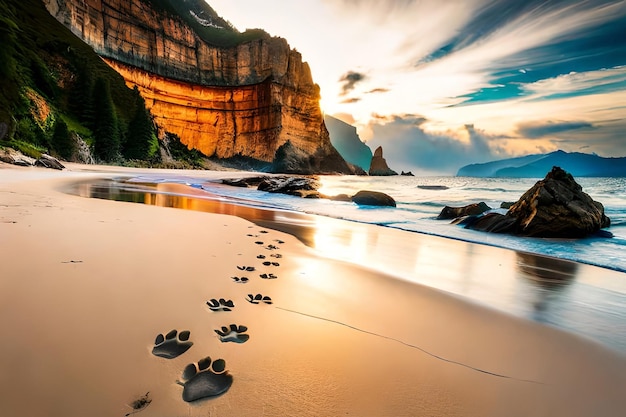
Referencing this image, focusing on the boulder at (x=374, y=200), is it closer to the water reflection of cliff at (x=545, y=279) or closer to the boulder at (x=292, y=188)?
the boulder at (x=292, y=188)

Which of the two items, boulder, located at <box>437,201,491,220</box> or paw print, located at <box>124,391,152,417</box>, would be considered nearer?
paw print, located at <box>124,391,152,417</box>

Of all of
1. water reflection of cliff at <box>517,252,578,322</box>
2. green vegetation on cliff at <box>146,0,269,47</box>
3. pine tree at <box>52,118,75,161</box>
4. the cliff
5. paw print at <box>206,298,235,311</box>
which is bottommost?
water reflection of cliff at <box>517,252,578,322</box>

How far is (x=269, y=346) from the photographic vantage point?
1.43m

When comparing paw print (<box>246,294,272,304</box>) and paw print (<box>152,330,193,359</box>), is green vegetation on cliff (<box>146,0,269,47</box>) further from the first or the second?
paw print (<box>152,330,193,359</box>)

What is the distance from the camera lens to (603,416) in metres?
1.16

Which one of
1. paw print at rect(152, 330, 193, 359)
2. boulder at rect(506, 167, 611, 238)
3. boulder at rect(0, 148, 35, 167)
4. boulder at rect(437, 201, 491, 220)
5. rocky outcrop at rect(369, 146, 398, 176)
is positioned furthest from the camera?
rocky outcrop at rect(369, 146, 398, 176)

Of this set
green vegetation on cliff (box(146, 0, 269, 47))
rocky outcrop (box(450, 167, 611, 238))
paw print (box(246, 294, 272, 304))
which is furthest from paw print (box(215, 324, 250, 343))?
green vegetation on cliff (box(146, 0, 269, 47))

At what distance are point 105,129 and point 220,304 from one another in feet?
114

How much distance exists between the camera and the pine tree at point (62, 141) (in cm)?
2239

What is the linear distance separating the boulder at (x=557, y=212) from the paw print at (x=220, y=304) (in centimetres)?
642

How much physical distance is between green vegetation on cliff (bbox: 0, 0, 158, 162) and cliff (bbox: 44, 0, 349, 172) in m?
19.9

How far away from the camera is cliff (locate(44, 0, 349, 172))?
180ft

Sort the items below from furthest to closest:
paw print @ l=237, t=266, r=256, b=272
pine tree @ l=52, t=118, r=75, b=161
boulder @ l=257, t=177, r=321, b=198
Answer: pine tree @ l=52, t=118, r=75, b=161 < boulder @ l=257, t=177, r=321, b=198 < paw print @ l=237, t=266, r=256, b=272

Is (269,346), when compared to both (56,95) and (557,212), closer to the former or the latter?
(557,212)
